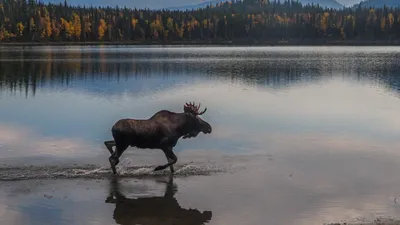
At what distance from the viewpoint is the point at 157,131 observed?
632 inches

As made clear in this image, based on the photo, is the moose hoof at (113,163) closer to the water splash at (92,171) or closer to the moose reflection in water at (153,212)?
the water splash at (92,171)

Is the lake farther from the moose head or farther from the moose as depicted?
the moose head

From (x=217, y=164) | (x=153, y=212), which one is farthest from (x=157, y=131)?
(x=153, y=212)

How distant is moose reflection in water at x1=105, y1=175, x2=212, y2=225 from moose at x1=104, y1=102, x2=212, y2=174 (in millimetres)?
1705

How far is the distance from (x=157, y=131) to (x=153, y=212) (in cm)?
338

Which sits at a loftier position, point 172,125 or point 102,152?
point 172,125

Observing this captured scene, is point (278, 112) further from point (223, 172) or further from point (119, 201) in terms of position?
point (119, 201)

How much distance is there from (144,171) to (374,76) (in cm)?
4462

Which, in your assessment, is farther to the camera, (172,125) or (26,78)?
(26,78)

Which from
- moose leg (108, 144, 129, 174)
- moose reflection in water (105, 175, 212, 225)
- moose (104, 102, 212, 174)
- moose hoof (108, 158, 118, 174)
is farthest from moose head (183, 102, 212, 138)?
moose reflection in water (105, 175, 212, 225)

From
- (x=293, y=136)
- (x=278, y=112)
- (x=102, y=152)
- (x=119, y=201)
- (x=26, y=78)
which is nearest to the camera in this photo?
(x=119, y=201)

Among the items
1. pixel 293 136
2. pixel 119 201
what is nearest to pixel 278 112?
pixel 293 136

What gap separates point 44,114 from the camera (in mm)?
31094

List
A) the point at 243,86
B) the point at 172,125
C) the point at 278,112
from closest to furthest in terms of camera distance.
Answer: the point at 172,125 → the point at 278,112 → the point at 243,86
